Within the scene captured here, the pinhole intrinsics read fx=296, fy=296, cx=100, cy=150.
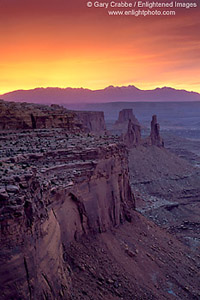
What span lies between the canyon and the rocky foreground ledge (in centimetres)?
4

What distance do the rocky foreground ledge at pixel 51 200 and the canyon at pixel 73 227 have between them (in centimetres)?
4

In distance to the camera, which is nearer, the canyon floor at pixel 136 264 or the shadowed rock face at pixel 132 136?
the canyon floor at pixel 136 264

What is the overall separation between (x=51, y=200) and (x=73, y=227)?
3.49m

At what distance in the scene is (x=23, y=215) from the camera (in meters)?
10.3

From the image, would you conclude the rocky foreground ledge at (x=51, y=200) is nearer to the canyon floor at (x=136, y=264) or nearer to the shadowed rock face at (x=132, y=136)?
the canyon floor at (x=136, y=264)

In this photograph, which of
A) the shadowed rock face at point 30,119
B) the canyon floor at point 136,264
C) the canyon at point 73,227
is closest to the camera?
the canyon at point 73,227

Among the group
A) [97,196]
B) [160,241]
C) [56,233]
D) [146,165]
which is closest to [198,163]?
[146,165]

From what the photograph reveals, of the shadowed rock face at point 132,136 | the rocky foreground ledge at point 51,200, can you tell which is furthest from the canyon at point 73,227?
the shadowed rock face at point 132,136

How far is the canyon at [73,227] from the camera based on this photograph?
34.0 ft

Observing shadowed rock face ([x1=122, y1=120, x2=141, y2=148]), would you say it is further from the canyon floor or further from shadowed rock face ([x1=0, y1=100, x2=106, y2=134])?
shadowed rock face ([x1=0, y1=100, x2=106, y2=134])

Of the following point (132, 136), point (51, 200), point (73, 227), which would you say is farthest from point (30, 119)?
point (132, 136)

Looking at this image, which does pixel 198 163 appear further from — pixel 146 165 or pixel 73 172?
pixel 73 172

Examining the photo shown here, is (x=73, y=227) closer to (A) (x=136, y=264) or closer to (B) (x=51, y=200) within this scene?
(B) (x=51, y=200)

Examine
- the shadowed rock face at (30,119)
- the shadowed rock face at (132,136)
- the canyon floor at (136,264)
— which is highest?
the shadowed rock face at (30,119)
